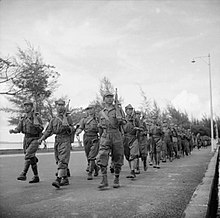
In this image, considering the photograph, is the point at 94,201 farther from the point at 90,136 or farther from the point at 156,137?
the point at 156,137

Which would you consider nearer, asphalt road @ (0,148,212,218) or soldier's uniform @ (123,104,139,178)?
asphalt road @ (0,148,212,218)

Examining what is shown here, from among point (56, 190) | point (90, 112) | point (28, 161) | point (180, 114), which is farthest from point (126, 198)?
point (180, 114)

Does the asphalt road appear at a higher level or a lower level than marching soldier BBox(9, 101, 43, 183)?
lower

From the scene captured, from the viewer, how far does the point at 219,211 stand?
5512 millimetres

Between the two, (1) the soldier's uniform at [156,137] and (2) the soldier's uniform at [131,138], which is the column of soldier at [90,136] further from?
(1) the soldier's uniform at [156,137]

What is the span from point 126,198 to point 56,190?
1713 millimetres

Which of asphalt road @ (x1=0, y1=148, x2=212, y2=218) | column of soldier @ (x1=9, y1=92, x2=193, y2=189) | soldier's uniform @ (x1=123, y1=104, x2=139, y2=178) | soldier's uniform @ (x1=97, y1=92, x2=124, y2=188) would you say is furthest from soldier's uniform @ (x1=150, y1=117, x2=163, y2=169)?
soldier's uniform @ (x1=97, y1=92, x2=124, y2=188)

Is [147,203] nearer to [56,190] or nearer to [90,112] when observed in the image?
[56,190]

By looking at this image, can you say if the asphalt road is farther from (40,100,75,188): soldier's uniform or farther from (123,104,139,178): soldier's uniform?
(123,104,139,178): soldier's uniform

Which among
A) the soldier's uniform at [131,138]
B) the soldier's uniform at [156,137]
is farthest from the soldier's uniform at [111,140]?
the soldier's uniform at [156,137]

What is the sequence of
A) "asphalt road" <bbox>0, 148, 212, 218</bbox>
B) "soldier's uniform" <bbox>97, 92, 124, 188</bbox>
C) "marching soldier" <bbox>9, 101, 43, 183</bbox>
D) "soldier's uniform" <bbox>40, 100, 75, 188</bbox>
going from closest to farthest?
"asphalt road" <bbox>0, 148, 212, 218</bbox> → "soldier's uniform" <bbox>97, 92, 124, 188</bbox> → "soldier's uniform" <bbox>40, 100, 75, 188</bbox> → "marching soldier" <bbox>9, 101, 43, 183</bbox>

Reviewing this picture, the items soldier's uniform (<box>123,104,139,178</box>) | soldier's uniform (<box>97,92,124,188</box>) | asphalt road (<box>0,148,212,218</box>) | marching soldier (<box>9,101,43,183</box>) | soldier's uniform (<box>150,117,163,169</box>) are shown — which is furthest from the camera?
soldier's uniform (<box>150,117,163,169</box>)

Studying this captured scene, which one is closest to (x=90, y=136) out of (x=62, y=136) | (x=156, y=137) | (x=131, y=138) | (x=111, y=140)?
(x=131, y=138)

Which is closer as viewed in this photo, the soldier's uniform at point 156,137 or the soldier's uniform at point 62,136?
the soldier's uniform at point 62,136
